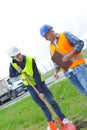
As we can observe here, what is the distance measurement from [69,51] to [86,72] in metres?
0.51

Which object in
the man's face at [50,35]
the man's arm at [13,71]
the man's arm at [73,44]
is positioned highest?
the man's face at [50,35]

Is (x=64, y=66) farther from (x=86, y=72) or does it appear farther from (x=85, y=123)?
(x=85, y=123)

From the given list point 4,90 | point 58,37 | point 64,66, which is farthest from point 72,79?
point 4,90

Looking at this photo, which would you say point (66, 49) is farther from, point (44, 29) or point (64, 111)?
point (64, 111)

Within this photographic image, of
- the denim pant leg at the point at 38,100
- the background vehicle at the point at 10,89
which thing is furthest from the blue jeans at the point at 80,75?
the background vehicle at the point at 10,89

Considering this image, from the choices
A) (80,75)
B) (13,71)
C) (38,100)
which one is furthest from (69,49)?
(38,100)

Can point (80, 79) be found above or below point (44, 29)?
below

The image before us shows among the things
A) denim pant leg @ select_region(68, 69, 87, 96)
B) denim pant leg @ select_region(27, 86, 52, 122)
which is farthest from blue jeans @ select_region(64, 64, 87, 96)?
denim pant leg @ select_region(27, 86, 52, 122)

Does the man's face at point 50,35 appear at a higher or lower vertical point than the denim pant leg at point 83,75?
higher

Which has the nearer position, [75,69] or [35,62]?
[75,69]

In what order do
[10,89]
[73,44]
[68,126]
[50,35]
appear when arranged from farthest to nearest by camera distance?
1. [10,89]
2. [68,126]
3. [50,35]
4. [73,44]

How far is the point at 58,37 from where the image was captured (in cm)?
777

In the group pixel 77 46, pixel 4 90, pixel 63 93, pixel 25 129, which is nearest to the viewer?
pixel 77 46

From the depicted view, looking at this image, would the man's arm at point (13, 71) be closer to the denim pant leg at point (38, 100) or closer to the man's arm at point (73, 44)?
the denim pant leg at point (38, 100)
